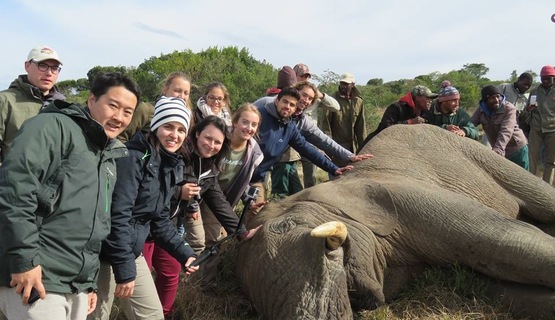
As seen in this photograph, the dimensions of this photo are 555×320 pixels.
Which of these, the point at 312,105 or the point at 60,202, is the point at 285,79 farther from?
the point at 60,202

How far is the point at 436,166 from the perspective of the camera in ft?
18.9

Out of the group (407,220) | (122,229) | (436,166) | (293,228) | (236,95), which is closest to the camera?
(122,229)

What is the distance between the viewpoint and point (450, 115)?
22.1 ft

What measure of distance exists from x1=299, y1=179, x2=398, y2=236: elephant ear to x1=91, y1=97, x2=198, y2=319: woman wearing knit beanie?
1475 millimetres

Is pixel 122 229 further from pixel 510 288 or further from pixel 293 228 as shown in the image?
pixel 510 288

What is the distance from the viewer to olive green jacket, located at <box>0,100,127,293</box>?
236cm

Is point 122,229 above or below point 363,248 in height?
above

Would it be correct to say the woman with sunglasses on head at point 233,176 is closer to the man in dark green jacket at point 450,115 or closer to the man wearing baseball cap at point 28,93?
the man wearing baseball cap at point 28,93

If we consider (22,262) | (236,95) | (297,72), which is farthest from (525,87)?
(236,95)

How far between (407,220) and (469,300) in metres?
0.86

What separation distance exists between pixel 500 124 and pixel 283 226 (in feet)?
15.0

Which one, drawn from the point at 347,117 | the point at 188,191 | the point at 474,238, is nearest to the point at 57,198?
the point at 188,191

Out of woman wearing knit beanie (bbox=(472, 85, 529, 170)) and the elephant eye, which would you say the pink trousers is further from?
woman wearing knit beanie (bbox=(472, 85, 529, 170))

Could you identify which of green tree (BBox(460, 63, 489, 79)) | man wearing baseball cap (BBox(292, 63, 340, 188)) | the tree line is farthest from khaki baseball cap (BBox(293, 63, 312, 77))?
green tree (BBox(460, 63, 489, 79))
